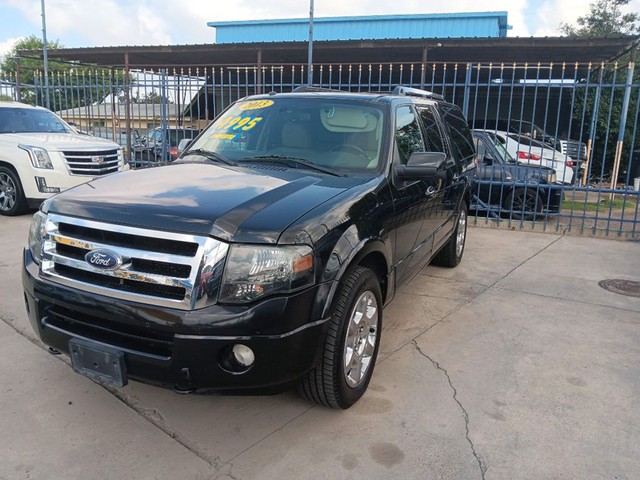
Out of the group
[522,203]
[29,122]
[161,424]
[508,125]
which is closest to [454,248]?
[522,203]

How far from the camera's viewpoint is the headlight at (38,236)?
2.90 metres

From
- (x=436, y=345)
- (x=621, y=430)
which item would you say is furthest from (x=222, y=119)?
(x=621, y=430)

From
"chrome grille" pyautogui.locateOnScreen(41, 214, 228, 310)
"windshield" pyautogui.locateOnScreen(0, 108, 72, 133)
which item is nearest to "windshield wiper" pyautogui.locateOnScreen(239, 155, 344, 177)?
"chrome grille" pyautogui.locateOnScreen(41, 214, 228, 310)

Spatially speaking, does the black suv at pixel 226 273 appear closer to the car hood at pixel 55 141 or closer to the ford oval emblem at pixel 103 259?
the ford oval emblem at pixel 103 259

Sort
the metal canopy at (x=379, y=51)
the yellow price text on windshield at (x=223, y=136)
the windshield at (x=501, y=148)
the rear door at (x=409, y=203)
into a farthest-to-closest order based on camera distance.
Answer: the metal canopy at (x=379, y=51) < the windshield at (x=501, y=148) < the yellow price text on windshield at (x=223, y=136) < the rear door at (x=409, y=203)

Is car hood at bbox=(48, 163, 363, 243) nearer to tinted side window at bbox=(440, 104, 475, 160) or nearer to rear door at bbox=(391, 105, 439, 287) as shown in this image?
rear door at bbox=(391, 105, 439, 287)

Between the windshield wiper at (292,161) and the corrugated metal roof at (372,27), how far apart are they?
Result: 57.1 feet

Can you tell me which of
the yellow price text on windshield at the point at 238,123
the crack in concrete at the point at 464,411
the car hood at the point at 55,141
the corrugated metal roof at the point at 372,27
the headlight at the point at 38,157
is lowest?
the crack in concrete at the point at 464,411

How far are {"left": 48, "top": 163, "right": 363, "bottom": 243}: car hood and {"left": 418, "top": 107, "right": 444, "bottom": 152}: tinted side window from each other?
153 centimetres

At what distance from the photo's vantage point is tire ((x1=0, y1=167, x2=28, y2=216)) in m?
8.16

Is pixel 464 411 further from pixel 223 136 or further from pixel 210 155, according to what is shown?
pixel 223 136

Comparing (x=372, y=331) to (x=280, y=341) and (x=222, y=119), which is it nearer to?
(x=280, y=341)

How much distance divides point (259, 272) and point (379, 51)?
48.0 ft

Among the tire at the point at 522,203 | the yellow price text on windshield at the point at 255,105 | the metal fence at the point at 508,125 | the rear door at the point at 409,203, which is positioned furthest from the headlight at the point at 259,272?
the tire at the point at 522,203
